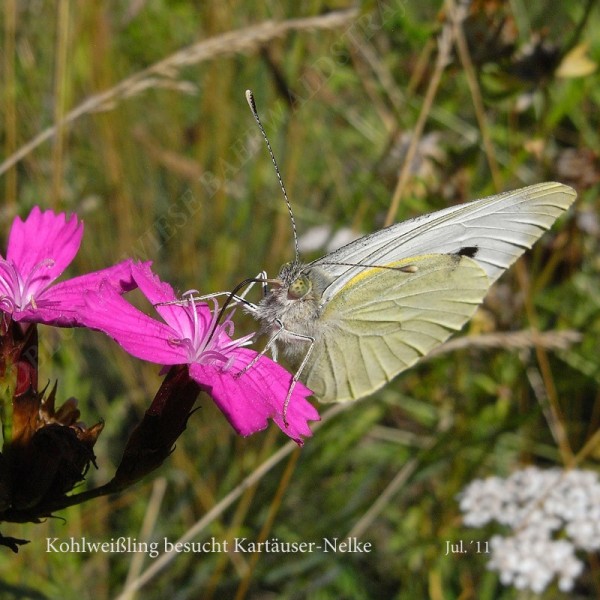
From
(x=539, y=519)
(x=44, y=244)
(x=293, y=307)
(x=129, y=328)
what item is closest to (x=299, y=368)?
(x=293, y=307)

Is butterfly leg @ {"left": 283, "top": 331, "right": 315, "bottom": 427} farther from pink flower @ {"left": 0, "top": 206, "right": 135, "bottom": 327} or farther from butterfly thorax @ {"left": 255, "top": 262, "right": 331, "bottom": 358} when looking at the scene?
pink flower @ {"left": 0, "top": 206, "right": 135, "bottom": 327}

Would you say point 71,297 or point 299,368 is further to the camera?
point 299,368

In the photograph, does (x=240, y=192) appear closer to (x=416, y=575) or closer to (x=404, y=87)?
(x=404, y=87)

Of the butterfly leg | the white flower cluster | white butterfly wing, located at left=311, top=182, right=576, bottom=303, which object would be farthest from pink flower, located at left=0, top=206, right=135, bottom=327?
the white flower cluster

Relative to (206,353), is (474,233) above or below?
below

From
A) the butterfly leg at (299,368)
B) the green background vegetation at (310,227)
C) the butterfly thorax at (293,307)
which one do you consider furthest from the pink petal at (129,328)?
the green background vegetation at (310,227)

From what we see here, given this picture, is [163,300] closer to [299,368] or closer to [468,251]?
[299,368]

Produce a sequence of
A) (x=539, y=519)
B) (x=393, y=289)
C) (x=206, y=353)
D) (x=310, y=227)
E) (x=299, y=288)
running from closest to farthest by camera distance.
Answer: (x=206, y=353), (x=299, y=288), (x=393, y=289), (x=539, y=519), (x=310, y=227)
